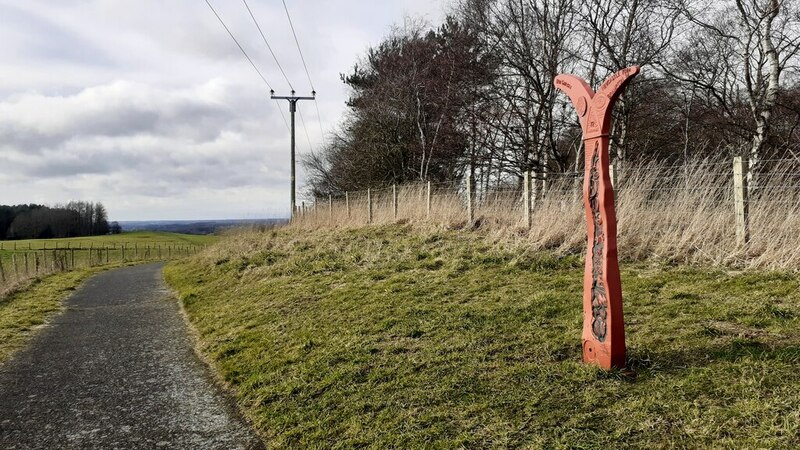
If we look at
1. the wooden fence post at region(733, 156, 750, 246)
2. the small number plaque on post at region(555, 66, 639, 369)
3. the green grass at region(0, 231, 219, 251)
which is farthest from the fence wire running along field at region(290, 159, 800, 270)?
the green grass at region(0, 231, 219, 251)

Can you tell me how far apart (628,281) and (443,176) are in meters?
17.6

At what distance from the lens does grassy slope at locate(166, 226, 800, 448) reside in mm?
3141

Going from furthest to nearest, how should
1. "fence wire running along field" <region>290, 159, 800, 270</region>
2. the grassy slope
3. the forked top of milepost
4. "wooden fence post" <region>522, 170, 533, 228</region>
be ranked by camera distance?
"wooden fence post" <region>522, 170, 533, 228</region>
"fence wire running along field" <region>290, 159, 800, 270</region>
the forked top of milepost
the grassy slope

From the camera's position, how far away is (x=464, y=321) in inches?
218

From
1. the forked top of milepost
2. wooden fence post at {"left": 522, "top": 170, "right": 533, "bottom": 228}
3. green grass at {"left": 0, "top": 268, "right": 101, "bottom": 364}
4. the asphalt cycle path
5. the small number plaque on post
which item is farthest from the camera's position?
wooden fence post at {"left": 522, "top": 170, "right": 533, "bottom": 228}

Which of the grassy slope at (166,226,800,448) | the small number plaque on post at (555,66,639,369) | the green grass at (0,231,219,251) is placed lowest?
the green grass at (0,231,219,251)

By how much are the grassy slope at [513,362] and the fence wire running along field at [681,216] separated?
66cm

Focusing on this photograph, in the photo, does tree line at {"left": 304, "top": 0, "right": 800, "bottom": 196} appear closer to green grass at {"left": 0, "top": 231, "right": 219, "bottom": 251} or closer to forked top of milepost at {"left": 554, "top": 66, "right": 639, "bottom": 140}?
forked top of milepost at {"left": 554, "top": 66, "right": 639, "bottom": 140}

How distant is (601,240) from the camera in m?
3.86

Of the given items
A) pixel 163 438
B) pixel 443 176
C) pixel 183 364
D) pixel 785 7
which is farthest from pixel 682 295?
pixel 443 176

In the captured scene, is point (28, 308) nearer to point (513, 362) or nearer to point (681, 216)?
point (513, 362)

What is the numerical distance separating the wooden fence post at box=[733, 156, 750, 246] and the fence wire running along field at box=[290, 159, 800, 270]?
1 cm

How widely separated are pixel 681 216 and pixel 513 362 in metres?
5.17

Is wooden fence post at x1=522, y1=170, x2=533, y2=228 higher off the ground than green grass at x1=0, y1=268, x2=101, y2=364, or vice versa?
wooden fence post at x1=522, y1=170, x2=533, y2=228
